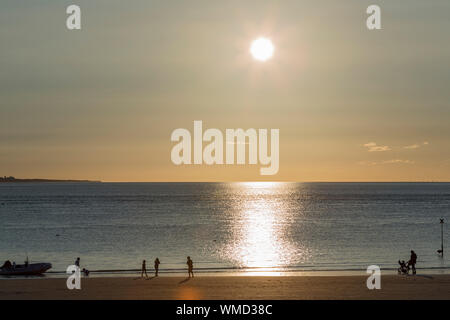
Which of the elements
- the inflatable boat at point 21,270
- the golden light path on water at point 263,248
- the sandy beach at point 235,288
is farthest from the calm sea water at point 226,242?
the sandy beach at point 235,288

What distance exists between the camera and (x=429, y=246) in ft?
278

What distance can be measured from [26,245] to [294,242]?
36617mm

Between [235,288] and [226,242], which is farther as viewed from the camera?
[226,242]

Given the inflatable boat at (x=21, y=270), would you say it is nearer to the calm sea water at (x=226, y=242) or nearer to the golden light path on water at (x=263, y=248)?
the calm sea water at (x=226, y=242)

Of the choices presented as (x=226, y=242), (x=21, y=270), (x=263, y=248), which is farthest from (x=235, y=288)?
(x=226, y=242)

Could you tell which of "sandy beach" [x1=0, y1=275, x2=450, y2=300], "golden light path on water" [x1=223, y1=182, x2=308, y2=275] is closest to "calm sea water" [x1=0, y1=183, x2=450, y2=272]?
"golden light path on water" [x1=223, y1=182, x2=308, y2=275]

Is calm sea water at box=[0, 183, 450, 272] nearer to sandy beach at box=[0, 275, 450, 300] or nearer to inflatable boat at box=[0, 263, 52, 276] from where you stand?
inflatable boat at box=[0, 263, 52, 276]

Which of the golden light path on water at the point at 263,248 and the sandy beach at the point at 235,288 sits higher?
the golden light path on water at the point at 263,248

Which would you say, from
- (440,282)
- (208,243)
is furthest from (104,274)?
(208,243)

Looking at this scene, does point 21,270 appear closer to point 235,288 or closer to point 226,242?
point 235,288

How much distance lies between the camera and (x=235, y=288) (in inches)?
1439

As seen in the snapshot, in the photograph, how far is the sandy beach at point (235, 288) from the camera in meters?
32.8

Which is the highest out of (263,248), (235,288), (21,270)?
(263,248)

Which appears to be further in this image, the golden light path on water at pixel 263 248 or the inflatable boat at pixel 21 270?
the golden light path on water at pixel 263 248
